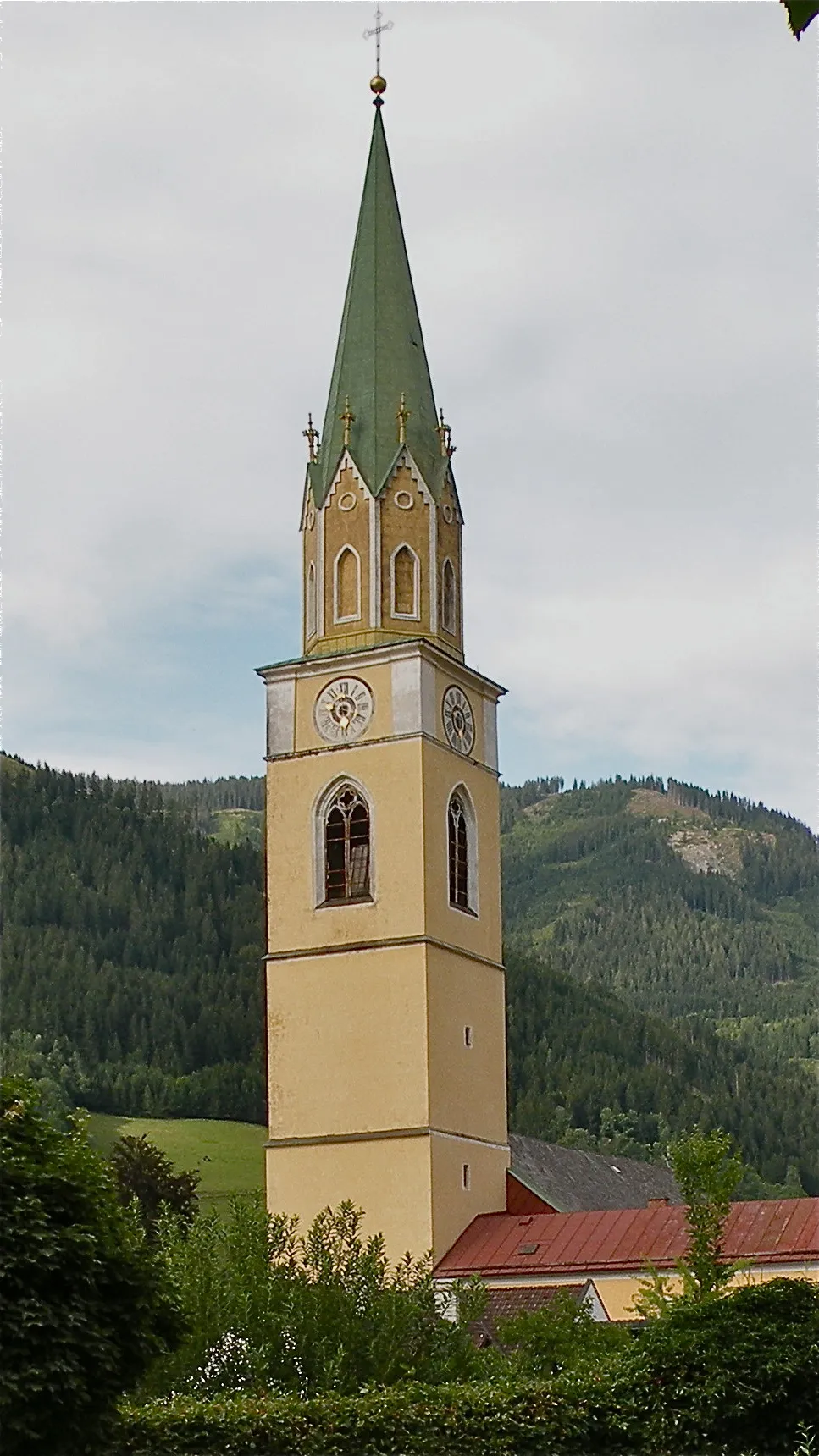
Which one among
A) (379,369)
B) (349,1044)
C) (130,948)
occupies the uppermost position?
(130,948)

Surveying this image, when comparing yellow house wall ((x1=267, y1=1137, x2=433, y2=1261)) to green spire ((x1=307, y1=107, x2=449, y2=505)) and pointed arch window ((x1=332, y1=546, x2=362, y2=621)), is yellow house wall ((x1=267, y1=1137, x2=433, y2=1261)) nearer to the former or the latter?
pointed arch window ((x1=332, y1=546, x2=362, y2=621))

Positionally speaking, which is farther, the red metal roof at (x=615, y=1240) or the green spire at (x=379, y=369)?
the green spire at (x=379, y=369)

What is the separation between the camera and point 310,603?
49.2 m

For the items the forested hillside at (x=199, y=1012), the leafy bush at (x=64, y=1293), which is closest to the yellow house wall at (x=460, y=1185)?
the leafy bush at (x=64, y=1293)

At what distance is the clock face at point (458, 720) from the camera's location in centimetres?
4728

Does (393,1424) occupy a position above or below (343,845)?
below

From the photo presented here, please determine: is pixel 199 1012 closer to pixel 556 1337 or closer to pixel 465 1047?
pixel 465 1047

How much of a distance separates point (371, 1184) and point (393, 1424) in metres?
19.9

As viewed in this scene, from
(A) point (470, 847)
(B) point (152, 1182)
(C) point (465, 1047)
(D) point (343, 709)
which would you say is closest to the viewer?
(C) point (465, 1047)

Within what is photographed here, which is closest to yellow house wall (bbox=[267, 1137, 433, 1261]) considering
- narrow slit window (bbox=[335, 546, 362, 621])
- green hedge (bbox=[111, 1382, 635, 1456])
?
narrow slit window (bbox=[335, 546, 362, 621])

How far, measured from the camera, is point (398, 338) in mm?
50000

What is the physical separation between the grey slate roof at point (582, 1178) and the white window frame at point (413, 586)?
1242 cm

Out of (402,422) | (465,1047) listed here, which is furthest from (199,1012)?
(465,1047)

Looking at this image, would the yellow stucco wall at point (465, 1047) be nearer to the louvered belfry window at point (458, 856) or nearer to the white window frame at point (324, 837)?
the louvered belfry window at point (458, 856)
